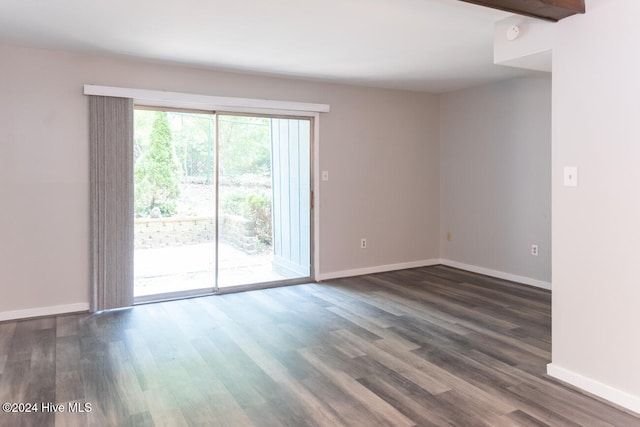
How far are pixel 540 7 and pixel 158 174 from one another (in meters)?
3.60

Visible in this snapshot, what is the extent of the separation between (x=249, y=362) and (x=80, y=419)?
105cm

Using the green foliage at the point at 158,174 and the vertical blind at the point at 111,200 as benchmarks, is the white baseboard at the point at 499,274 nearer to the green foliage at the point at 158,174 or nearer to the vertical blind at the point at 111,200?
the green foliage at the point at 158,174

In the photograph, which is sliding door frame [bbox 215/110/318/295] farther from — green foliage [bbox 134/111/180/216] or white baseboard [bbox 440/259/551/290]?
white baseboard [bbox 440/259/551/290]

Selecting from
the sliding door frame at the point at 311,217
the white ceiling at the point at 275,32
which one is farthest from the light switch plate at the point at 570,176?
the sliding door frame at the point at 311,217

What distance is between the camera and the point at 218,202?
15.6ft

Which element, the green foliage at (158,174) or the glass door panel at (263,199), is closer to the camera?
the green foliage at (158,174)

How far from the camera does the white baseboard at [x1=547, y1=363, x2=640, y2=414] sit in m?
2.38

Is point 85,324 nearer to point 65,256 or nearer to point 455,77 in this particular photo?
point 65,256

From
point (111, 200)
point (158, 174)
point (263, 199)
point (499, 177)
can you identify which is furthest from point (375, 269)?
point (111, 200)

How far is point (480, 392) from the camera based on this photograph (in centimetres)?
257

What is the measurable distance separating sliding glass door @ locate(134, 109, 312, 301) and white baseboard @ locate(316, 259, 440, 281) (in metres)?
0.28

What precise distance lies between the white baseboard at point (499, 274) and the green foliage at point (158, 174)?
374 cm

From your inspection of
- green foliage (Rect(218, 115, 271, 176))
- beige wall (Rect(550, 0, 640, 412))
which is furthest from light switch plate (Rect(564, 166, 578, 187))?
Answer: green foliage (Rect(218, 115, 271, 176))

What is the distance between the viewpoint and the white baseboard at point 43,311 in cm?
387
